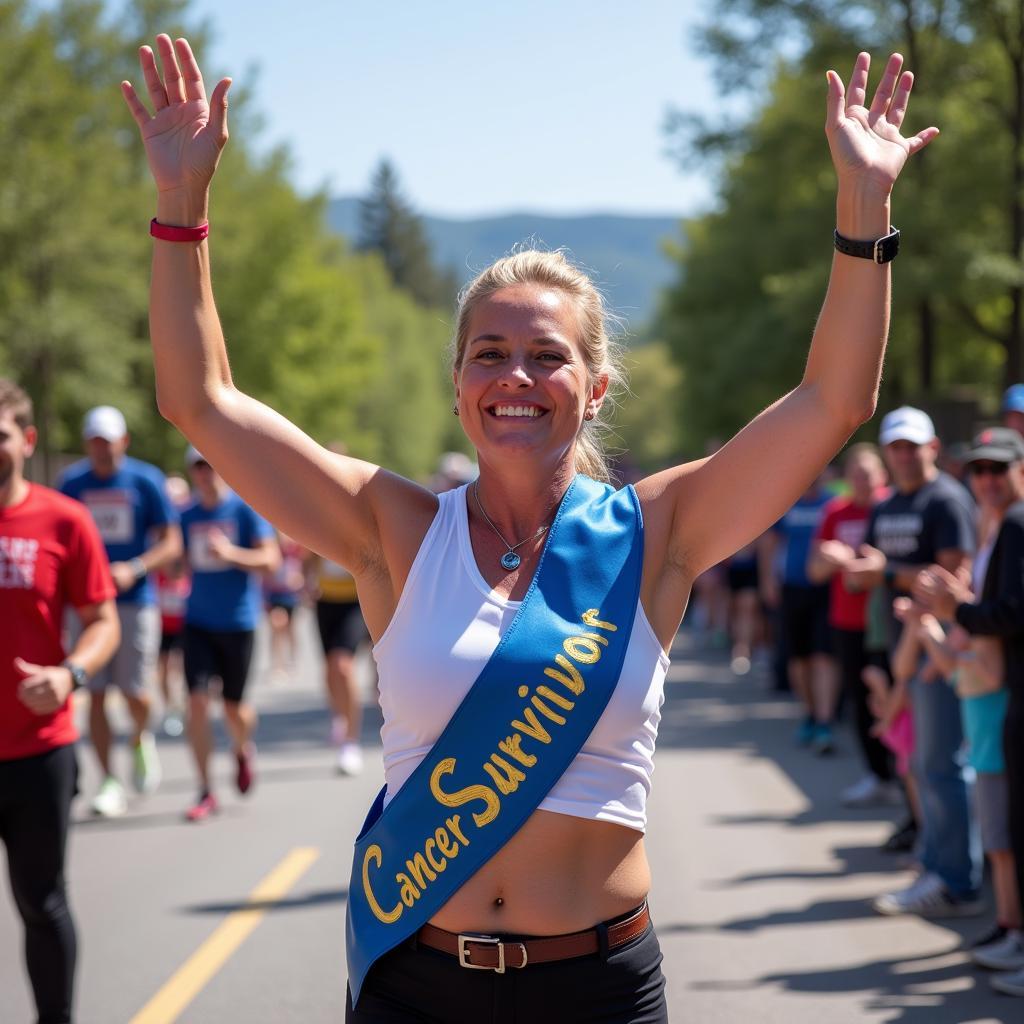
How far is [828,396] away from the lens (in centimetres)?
285

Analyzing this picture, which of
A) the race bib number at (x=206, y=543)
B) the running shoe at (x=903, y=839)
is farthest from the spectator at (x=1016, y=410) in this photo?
the race bib number at (x=206, y=543)

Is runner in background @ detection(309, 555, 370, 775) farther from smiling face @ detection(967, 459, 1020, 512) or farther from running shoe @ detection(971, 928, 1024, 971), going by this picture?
smiling face @ detection(967, 459, 1020, 512)

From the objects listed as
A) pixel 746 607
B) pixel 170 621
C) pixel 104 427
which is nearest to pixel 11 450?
pixel 104 427

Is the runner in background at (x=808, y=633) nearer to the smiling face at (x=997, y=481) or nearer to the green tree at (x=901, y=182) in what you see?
the smiling face at (x=997, y=481)

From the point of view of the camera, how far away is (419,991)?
9.39ft

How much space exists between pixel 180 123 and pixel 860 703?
25.9 ft

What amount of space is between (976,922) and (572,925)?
5.10 m

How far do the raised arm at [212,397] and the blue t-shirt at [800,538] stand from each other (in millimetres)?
10431

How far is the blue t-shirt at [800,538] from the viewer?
13281 millimetres

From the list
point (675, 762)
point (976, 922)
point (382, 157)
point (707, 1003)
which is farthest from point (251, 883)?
point (382, 157)

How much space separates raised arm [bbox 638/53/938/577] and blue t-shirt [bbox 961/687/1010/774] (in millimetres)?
4142

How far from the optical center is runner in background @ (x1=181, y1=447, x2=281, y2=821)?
1011 cm

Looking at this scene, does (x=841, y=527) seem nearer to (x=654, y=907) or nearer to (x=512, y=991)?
(x=654, y=907)

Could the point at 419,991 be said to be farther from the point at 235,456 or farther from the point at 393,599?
the point at 235,456
